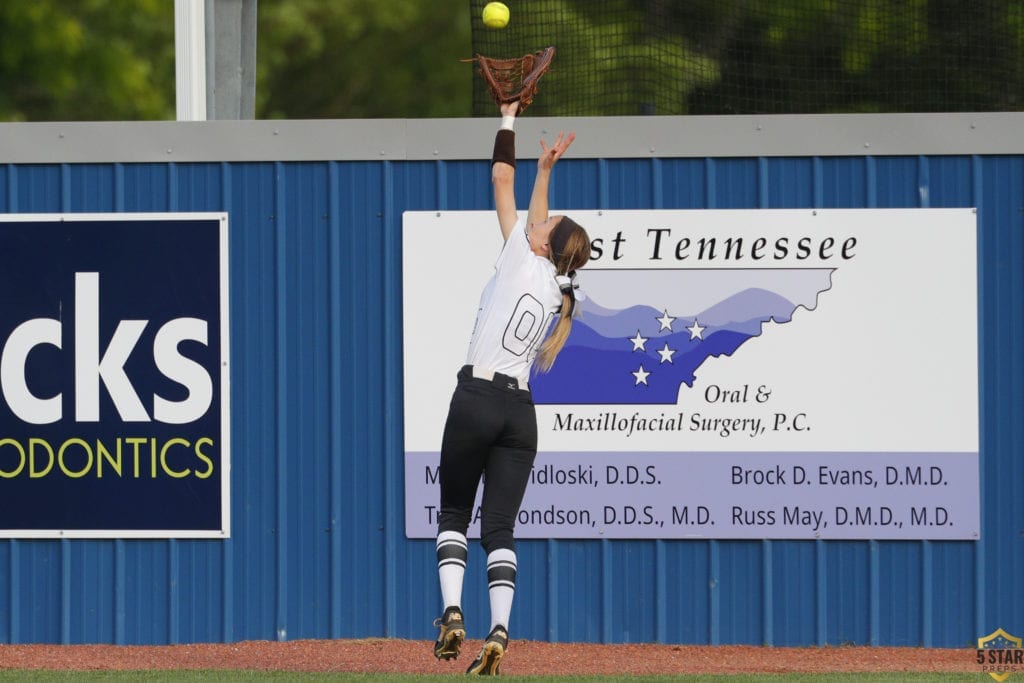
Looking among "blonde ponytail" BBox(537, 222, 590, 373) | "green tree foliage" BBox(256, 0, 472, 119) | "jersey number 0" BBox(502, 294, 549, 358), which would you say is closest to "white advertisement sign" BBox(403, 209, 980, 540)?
"blonde ponytail" BBox(537, 222, 590, 373)

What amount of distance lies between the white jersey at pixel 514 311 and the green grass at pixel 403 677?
1319 millimetres

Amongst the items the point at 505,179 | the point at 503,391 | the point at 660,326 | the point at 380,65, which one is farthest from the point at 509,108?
the point at 380,65

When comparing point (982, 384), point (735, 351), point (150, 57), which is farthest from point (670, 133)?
point (150, 57)

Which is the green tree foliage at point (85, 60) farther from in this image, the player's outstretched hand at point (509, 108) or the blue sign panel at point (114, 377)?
the player's outstretched hand at point (509, 108)

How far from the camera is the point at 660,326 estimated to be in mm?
7812

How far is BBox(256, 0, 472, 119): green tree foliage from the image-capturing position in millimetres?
28797

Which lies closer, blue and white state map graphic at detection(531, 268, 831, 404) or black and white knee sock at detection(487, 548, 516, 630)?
black and white knee sock at detection(487, 548, 516, 630)

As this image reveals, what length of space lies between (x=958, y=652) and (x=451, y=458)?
3214mm

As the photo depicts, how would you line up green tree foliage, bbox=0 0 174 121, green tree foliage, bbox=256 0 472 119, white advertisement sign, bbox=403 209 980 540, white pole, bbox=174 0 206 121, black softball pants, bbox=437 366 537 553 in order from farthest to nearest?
green tree foliage, bbox=256 0 472 119
green tree foliage, bbox=0 0 174 121
white pole, bbox=174 0 206 121
white advertisement sign, bbox=403 209 980 540
black softball pants, bbox=437 366 537 553

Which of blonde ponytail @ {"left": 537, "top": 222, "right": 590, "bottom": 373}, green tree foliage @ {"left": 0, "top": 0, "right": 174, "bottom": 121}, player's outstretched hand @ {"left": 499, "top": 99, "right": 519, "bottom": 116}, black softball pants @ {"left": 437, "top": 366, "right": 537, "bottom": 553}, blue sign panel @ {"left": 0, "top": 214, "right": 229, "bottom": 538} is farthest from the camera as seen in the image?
green tree foliage @ {"left": 0, "top": 0, "right": 174, "bottom": 121}

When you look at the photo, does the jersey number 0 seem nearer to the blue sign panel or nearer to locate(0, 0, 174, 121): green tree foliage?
the blue sign panel

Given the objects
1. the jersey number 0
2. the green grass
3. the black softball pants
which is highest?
the jersey number 0

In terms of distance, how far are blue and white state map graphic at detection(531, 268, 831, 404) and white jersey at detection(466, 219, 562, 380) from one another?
1678 millimetres

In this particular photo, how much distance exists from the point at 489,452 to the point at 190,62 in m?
3.80
